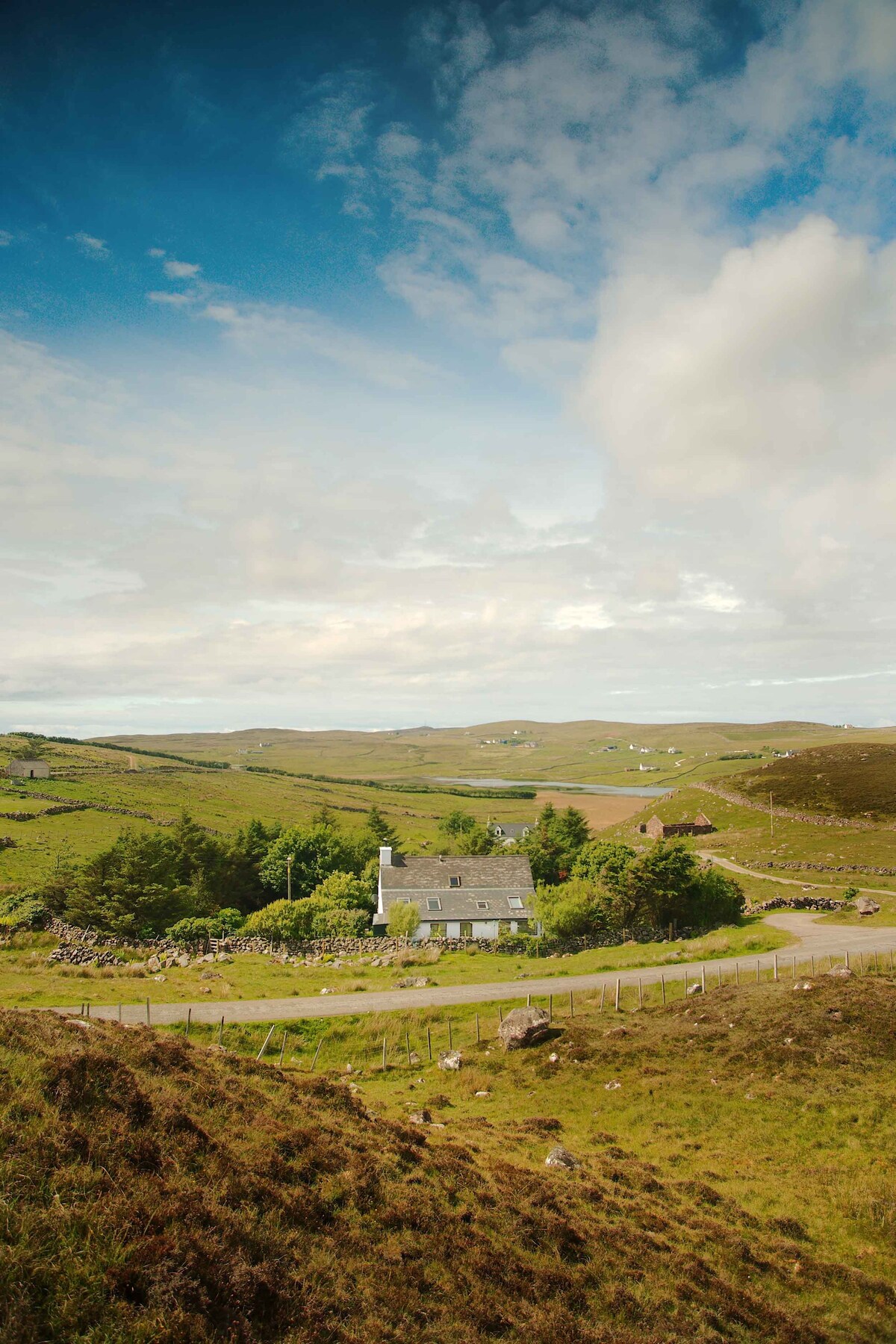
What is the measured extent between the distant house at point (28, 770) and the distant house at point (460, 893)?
332 feet

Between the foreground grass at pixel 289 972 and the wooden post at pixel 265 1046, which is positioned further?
the foreground grass at pixel 289 972

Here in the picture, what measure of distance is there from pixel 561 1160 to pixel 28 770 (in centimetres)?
15126

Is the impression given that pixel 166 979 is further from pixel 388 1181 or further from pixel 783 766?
pixel 783 766

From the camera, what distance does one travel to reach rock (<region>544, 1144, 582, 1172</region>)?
18594 millimetres

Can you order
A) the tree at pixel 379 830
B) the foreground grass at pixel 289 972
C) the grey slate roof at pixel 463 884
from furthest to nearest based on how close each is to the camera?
1. the tree at pixel 379 830
2. the grey slate roof at pixel 463 884
3. the foreground grass at pixel 289 972

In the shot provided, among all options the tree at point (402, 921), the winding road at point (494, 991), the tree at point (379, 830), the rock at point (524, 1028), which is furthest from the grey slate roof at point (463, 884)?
the rock at point (524, 1028)

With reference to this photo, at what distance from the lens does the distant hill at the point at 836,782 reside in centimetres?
10881

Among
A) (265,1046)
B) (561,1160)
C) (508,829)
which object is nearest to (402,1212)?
(561,1160)

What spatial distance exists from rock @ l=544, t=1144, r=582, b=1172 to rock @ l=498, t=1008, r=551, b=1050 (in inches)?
476

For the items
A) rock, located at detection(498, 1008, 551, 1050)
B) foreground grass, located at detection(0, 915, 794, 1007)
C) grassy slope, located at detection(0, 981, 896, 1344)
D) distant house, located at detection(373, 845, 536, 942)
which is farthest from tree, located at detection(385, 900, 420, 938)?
grassy slope, located at detection(0, 981, 896, 1344)

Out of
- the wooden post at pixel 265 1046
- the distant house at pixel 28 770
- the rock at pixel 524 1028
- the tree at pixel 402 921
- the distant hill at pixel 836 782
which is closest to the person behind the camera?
the wooden post at pixel 265 1046

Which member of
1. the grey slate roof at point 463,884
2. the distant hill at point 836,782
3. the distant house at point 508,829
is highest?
the distant hill at point 836,782

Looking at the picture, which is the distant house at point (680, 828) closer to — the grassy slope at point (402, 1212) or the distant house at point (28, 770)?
the grassy slope at point (402, 1212)

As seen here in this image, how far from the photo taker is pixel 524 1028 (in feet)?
102
